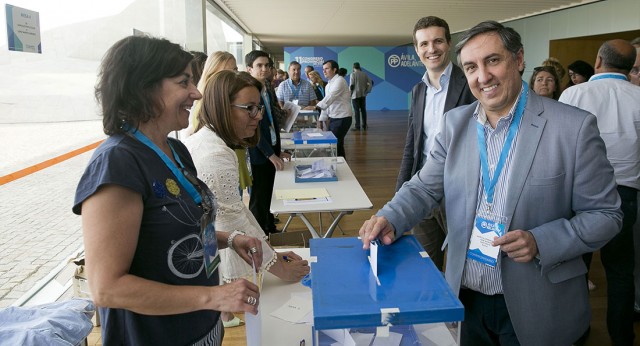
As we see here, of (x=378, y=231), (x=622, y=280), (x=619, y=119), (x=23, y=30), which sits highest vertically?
(x=23, y=30)

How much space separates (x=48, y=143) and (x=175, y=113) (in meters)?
2.63

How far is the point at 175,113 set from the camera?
4.07 feet

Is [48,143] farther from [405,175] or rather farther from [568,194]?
[568,194]

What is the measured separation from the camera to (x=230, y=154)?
6.75ft

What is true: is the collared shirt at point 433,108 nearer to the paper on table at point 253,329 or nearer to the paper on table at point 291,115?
the paper on table at point 253,329

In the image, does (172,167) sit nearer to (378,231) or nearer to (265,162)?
(378,231)

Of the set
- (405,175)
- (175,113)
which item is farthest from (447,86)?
(175,113)

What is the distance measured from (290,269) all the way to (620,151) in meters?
1.92

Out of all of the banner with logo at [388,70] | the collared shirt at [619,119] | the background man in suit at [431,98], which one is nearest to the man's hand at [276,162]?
the background man in suit at [431,98]

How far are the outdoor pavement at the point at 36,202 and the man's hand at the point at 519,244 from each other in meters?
2.67

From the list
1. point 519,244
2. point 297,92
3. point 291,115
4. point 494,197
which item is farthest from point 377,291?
point 297,92

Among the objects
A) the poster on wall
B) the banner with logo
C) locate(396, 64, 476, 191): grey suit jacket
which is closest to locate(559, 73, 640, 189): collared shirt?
locate(396, 64, 476, 191): grey suit jacket

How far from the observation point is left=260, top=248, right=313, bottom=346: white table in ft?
4.77

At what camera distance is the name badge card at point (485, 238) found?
4.45ft
